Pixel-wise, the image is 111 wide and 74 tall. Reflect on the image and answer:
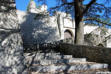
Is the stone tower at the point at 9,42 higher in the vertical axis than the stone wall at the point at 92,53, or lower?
higher

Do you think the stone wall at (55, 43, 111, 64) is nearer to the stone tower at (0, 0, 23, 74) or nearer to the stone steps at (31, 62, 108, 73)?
the stone steps at (31, 62, 108, 73)

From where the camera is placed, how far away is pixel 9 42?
240 cm

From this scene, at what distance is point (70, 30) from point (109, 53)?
12.3 metres

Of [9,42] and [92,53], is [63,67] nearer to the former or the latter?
[92,53]

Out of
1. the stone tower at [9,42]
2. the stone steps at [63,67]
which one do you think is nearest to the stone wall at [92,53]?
the stone steps at [63,67]

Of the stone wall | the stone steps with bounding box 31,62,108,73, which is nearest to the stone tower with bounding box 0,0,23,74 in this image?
the stone steps with bounding box 31,62,108,73

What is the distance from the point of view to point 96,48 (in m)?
4.74

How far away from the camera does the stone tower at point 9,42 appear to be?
2287 millimetres

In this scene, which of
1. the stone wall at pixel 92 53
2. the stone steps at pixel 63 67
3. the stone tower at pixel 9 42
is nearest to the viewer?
the stone tower at pixel 9 42

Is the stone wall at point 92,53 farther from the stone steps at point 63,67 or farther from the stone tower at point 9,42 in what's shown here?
the stone tower at point 9,42

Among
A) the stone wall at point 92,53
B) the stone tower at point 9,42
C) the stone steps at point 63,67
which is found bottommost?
the stone steps at point 63,67

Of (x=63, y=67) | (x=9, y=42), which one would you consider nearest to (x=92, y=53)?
(x=63, y=67)

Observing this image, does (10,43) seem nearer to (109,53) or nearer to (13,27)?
(13,27)

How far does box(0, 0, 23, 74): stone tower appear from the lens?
2287mm
